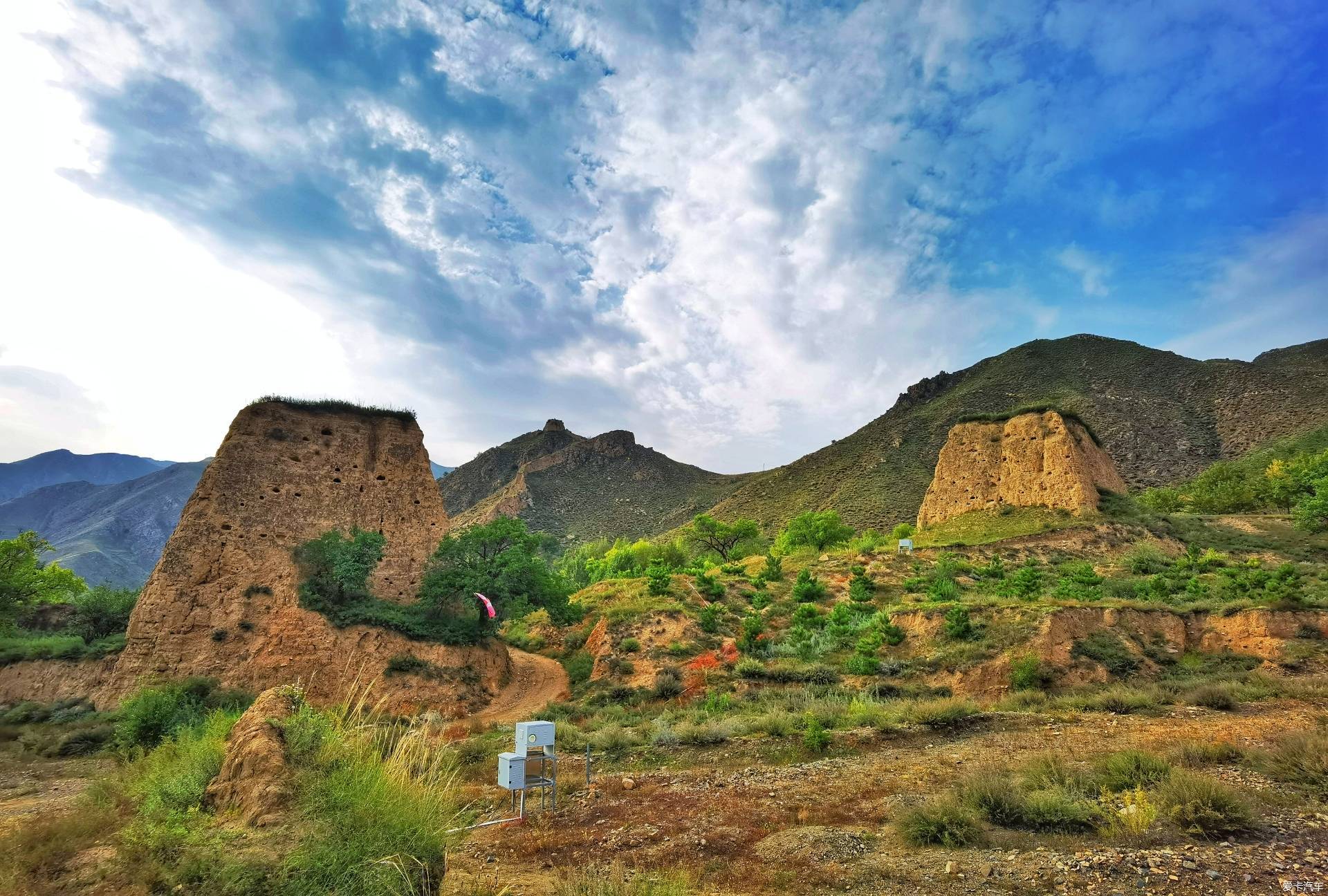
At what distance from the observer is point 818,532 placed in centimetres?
4044

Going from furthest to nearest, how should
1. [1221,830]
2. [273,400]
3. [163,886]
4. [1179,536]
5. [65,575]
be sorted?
[1179,536] < [65,575] < [273,400] < [1221,830] < [163,886]

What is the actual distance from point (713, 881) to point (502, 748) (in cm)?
868

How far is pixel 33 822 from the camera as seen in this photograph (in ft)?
14.9

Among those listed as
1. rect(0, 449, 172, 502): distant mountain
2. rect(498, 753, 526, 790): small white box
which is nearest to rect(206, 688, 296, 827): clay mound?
rect(498, 753, 526, 790): small white box

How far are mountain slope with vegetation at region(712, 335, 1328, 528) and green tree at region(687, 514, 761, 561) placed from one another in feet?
27.4

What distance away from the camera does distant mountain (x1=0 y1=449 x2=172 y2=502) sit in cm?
14875

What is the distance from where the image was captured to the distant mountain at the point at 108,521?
249 feet

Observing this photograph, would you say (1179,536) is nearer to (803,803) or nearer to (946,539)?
(946,539)

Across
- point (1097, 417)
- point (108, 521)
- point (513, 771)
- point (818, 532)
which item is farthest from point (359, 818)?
point (108, 521)

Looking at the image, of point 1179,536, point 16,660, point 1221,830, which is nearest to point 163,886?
point 1221,830

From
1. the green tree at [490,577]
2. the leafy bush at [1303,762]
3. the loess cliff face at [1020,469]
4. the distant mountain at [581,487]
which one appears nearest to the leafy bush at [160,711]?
the green tree at [490,577]

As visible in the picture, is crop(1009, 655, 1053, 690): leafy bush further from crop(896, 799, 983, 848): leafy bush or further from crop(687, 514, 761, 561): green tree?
crop(687, 514, 761, 561): green tree

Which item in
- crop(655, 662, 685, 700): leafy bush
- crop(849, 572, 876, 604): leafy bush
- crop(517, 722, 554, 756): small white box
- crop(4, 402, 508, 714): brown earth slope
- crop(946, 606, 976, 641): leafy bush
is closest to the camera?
crop(517, 722, 554, 756): small white box

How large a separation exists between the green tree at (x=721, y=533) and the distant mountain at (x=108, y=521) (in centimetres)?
6614
